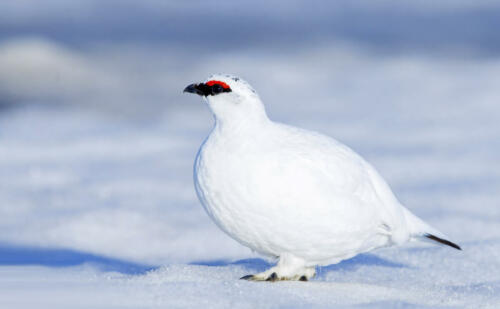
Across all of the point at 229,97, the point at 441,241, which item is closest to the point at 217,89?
the point at 229,97

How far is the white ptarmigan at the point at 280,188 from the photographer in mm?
3688

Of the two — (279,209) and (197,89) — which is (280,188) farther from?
(197,89)

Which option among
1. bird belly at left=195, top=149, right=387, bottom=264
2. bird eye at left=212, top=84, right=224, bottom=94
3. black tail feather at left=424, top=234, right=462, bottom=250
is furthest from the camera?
black tail feather at left=424, top=234, right=462, bottom=250

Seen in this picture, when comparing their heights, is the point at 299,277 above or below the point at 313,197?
below

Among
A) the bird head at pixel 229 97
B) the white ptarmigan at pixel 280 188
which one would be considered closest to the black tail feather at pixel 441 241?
the white ptarmigan at pixel 280 188

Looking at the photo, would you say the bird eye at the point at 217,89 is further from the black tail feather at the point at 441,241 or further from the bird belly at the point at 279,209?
the black tail feather at the point at 441,241

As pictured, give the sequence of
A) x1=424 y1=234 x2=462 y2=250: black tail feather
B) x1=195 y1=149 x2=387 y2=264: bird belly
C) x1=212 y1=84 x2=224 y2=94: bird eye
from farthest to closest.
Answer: x1=424 y1=234 x2=462 y2=250: black tail feather, x1=212 y1=84 x2=224 y2=94: bird eye, x1=195 y1=149 x2=387 y2=264: bird belly

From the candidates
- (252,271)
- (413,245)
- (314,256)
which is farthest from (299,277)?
(413,245)

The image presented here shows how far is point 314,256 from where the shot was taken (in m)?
3.91

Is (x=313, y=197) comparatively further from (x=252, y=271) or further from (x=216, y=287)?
(x=252, y=271)

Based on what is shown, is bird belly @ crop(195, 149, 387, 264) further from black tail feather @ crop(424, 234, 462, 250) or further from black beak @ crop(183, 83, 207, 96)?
black tail feather @ crop(424, 234, 462, 250)

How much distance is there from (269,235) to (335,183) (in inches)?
15.7

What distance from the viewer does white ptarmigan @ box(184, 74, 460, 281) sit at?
145 inches

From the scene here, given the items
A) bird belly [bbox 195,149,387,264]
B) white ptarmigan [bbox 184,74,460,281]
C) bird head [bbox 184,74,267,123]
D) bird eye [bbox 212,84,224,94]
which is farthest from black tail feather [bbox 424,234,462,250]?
bird eye [bbox 212,84,224,94]
